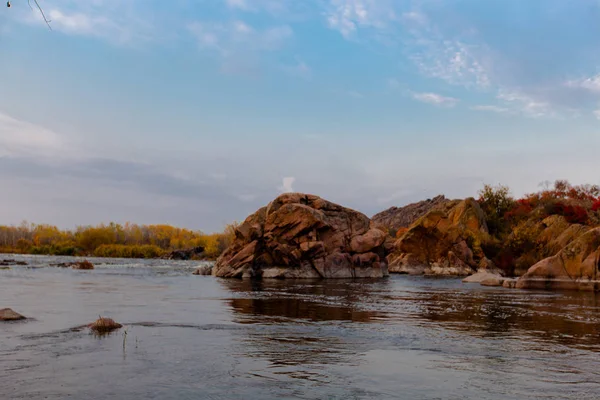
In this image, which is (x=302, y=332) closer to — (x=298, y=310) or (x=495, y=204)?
(x=298, y=310)

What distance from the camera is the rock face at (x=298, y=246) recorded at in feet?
211

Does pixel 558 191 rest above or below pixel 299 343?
above

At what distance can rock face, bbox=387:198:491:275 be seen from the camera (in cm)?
8225

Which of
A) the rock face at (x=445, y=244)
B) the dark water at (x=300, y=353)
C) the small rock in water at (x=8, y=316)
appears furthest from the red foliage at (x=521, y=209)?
the small rock in water at (x=8, y=316)

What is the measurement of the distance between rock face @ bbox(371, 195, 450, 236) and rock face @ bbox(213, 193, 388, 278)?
100734mm

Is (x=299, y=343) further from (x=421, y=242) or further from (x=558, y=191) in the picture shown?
(x=558, y=191)

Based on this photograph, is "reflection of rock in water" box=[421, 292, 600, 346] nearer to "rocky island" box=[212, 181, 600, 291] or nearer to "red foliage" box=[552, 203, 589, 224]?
"rocky island" box=[212, 181, 600, 291]

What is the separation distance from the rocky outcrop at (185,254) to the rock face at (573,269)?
109m

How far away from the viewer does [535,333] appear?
1983 cm

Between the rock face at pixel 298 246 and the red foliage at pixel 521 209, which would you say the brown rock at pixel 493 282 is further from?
the red foliage at pixel 521 209

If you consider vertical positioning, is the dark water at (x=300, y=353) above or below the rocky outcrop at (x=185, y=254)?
below

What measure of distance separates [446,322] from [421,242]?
211 feet

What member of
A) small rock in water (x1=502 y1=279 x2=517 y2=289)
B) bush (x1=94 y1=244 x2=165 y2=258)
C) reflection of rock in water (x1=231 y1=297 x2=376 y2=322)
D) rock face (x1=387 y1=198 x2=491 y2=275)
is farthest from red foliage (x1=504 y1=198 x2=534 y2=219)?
bush (x1=94 y1=244 x2=165 y2=258)

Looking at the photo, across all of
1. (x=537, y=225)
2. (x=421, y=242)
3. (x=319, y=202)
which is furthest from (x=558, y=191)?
(x=319, y=202)
